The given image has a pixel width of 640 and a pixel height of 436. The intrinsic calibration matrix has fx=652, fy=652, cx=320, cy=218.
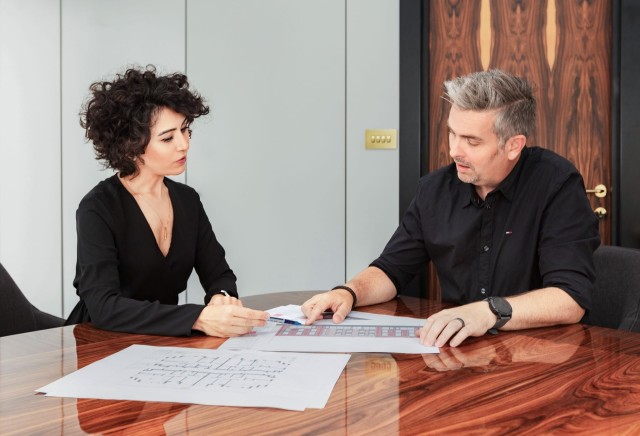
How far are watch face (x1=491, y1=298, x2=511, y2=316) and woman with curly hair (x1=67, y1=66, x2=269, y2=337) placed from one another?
0.79 metres

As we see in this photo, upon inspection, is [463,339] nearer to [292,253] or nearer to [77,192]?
[292,253]

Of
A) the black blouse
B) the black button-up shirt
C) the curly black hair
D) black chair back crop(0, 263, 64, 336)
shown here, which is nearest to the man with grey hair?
the black button-up shirt

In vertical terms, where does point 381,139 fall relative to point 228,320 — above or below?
above

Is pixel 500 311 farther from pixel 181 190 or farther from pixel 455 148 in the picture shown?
pixel 181 190

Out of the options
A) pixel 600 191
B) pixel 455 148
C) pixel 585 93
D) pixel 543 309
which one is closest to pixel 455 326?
pixel 543 309

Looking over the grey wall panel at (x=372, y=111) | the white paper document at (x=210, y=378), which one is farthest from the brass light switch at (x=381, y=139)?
the white paper document at (x=210, y=378)

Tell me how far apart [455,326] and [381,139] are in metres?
2.29

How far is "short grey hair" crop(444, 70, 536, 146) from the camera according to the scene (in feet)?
6.23

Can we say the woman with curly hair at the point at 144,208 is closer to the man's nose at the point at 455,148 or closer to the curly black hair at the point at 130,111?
the curly black hair at the point at 130,111

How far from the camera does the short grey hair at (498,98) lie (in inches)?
74.7

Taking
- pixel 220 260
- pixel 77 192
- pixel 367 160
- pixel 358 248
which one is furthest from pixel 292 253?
pixel 220 260

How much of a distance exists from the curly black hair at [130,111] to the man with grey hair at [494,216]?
0.73 metres

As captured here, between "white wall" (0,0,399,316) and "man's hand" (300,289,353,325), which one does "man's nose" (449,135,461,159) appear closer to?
"man's hand" (300,289,353,325)

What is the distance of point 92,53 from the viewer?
11.1 ft
